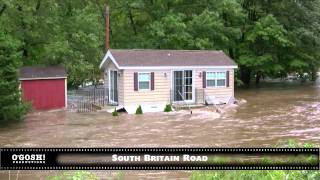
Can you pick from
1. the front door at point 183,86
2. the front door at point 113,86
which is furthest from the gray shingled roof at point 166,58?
the front door at point 113,86

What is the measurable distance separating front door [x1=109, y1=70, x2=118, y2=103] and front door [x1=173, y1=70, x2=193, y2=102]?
135 inches

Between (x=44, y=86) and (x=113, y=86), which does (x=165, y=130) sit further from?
(x=44, y=86)

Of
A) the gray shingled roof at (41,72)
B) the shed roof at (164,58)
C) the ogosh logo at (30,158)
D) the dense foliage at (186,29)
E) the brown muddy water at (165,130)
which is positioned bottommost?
the brown muddy water at (165,130)

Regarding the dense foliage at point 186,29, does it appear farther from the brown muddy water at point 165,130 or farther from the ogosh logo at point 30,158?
the ogosh logo at point 30,158

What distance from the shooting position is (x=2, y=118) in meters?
22.2

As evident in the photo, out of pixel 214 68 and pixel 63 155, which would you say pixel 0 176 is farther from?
pixel 214 68

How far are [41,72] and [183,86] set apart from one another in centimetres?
828

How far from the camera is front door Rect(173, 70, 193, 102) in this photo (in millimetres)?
29125

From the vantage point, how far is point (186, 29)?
39844mm

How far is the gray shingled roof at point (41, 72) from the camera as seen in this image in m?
27.5

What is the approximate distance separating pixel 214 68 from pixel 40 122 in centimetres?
1169

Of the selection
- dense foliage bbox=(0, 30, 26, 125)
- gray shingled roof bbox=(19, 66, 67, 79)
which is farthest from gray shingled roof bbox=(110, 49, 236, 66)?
dense foliage bbox=(0, 30, 26, 125)

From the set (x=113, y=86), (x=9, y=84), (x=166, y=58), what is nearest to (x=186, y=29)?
(x=166, y=58)

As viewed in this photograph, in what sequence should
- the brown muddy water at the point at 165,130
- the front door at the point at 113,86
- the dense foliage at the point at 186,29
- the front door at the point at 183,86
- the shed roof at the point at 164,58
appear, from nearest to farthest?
the brown muddy water at the point at 165,130 → the shed roof at the point at 164,58 → the front door at the point at 113,86 → the front door at the point at 183,86 → the dense foliage at the point at 186,29
